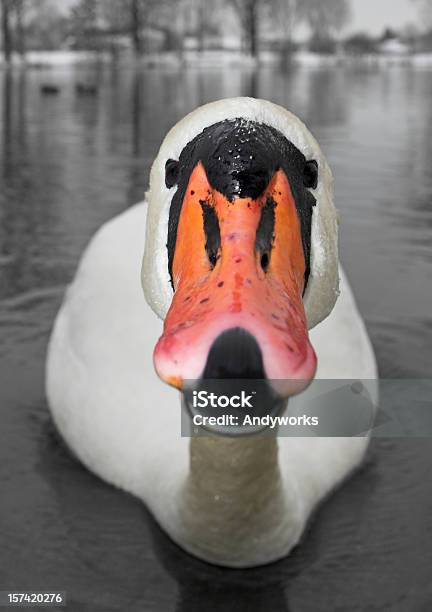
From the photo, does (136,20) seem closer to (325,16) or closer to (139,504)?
(325,16)

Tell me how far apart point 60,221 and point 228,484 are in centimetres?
660

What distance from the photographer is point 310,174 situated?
9.86ft

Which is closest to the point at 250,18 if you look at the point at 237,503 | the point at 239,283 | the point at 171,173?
the point at 237,503

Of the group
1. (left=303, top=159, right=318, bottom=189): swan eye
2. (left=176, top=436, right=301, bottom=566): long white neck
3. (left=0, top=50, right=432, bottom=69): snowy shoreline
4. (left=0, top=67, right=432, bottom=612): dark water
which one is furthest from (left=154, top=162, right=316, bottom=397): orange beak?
(left=0, top=50, right=432, bottom=69): snowy shoreline

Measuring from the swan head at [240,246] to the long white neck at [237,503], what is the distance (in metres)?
0.67

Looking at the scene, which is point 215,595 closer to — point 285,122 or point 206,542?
point 206,542

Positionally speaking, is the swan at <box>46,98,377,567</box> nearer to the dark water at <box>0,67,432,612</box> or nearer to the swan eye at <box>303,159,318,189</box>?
the swan eye at <box>303,159,318,189</box>

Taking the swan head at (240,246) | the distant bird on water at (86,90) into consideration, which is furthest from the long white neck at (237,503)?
the distant bird on water at (86,90)

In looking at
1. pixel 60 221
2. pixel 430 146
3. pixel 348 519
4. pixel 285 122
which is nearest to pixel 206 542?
pixel 348 519

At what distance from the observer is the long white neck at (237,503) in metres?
3.55

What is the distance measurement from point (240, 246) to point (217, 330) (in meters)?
0.31

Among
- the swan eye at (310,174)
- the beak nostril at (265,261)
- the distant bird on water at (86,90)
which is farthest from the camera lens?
the distant bird on water at (86,90)

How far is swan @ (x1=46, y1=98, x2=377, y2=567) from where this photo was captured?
2.23 m
